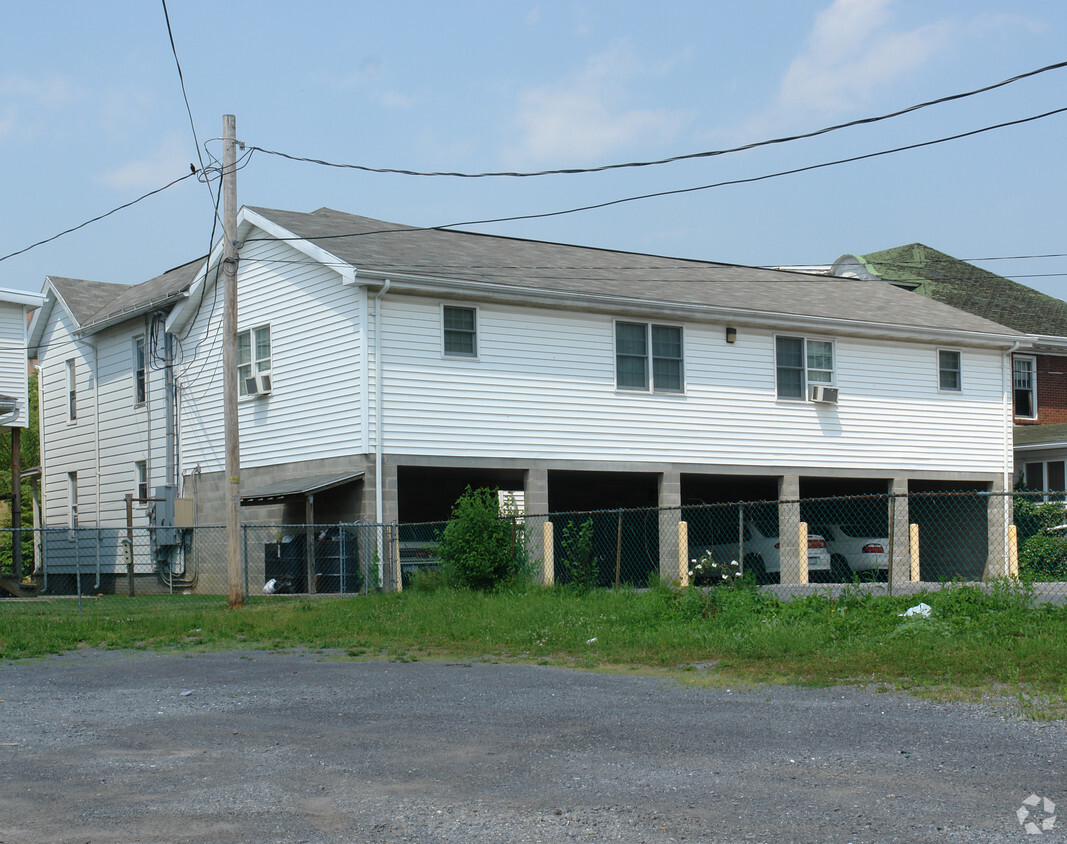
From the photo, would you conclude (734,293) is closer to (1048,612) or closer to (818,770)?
(1048,612)

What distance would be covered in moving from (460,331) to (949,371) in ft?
41.8

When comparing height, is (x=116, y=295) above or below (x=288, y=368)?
above

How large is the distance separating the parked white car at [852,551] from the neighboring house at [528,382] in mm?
1000

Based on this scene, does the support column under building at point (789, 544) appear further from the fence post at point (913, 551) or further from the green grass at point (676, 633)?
the green grass at point (676, 633)

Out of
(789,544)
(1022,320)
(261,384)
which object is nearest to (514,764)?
(261,384)

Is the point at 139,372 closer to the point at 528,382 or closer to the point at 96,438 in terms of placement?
the point at 96,438

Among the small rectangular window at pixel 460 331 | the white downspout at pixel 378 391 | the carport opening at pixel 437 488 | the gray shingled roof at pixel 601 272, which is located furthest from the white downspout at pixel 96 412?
the small rectangular window at pixel 460 331

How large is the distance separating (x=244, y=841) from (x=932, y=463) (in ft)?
81.3

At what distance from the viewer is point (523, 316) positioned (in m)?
22.9

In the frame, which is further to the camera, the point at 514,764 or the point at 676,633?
the point at 676,633

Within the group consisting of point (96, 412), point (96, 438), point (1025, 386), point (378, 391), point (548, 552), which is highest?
point (1025, 386)

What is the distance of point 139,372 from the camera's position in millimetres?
28328

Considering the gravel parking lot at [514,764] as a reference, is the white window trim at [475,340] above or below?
above

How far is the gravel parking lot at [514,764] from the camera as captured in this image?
555 centimetres
